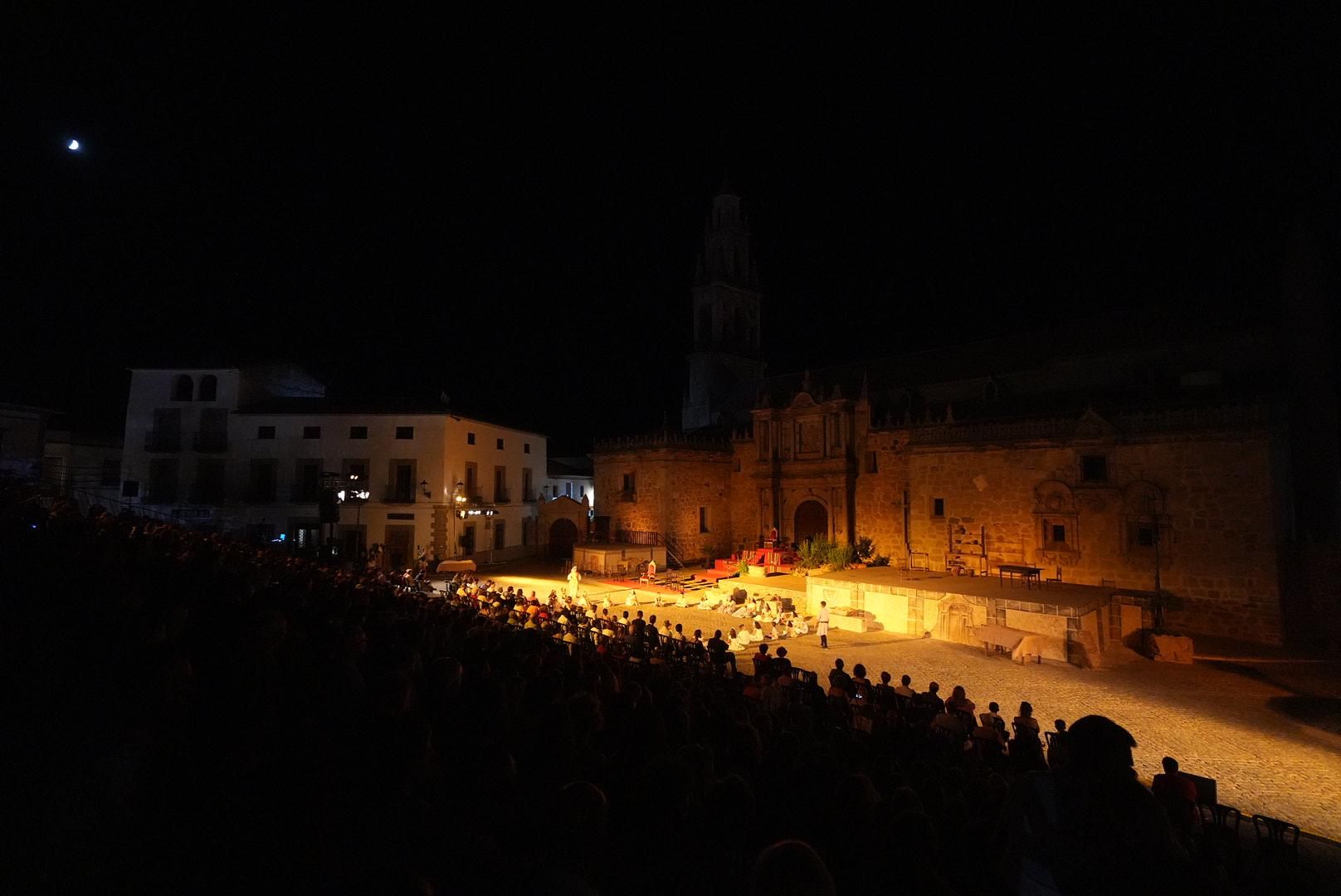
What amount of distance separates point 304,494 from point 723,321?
3045cm

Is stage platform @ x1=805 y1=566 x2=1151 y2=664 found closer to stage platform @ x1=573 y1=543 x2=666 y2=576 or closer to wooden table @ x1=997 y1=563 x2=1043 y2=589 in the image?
wooden table @ x1=997 y1=563 x2=1043 y2=589

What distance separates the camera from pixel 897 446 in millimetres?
26281

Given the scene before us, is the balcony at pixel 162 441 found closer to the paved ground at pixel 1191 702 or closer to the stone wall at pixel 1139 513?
the paved ground at pixel 1191 702

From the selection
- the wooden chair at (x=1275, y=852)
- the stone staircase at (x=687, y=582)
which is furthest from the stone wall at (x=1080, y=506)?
the wooden chair at (x=1275, y=852)

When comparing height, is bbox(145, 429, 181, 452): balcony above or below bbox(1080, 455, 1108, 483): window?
above

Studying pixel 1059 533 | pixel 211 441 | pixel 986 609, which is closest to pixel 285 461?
pixel 211 441

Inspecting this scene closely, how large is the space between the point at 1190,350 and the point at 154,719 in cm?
3091

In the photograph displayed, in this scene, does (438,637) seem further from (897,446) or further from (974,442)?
(897,446)

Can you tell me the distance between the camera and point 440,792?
9.25 feet

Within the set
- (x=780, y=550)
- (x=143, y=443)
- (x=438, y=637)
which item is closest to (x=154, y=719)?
(x=438, y=637)

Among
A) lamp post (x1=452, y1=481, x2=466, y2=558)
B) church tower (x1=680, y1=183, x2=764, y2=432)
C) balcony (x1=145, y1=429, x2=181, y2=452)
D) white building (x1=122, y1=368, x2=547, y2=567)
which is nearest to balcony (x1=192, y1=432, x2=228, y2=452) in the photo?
white building (x1=122, y1=368, x2=547, y2=567)

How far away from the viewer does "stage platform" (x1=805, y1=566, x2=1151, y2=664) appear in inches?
581

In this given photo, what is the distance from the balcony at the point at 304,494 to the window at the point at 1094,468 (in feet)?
103

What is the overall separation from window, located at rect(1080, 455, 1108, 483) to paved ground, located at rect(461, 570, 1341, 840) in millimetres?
6341
